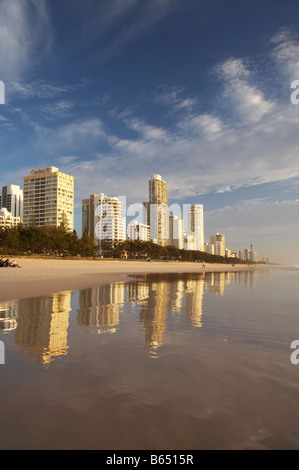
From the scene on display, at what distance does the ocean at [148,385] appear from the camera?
10.5 ft

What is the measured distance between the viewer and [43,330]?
785 cm

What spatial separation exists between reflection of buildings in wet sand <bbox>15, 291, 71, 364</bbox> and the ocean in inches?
1.2

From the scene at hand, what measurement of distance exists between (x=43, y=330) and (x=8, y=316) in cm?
264

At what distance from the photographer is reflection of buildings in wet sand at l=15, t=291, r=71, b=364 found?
A: 614 cm

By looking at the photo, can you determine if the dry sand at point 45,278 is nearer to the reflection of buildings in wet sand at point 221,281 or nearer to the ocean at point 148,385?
the ocean at point 148,385

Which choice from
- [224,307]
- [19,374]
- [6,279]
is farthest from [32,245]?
[19,374]

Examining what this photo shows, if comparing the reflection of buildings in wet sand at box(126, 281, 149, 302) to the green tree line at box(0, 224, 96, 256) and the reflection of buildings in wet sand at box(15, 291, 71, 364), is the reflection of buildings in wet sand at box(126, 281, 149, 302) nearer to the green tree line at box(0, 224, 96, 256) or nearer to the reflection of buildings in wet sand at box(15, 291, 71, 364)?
the reflection of buildings in wet sand at box(15, 291, 71, 364)

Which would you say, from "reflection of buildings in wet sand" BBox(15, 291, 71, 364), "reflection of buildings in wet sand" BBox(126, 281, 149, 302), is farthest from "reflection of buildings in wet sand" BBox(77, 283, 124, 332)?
"reflection of buildings in wet sand" BBox(126, 281, 149, 302)

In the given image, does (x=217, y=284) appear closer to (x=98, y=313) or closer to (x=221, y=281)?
(x=221, y=281)

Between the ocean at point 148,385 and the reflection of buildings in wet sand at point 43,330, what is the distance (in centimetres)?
3

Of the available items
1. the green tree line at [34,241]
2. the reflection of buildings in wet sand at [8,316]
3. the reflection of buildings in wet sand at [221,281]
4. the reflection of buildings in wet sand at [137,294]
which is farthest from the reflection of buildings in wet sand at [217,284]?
the green tree line at [34,241]
